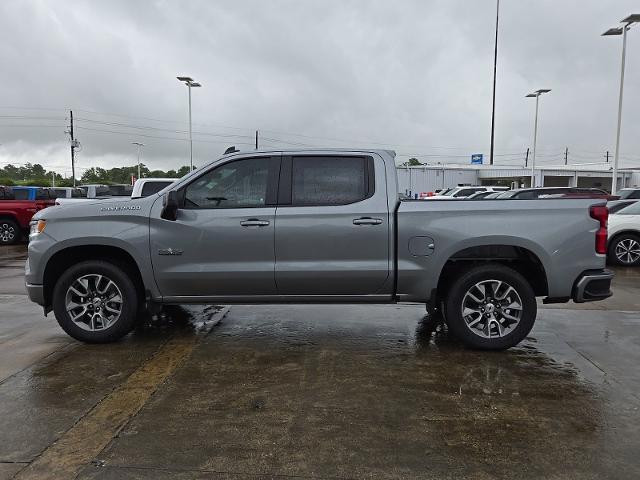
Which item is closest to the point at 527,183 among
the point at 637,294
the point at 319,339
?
the point at 637,294

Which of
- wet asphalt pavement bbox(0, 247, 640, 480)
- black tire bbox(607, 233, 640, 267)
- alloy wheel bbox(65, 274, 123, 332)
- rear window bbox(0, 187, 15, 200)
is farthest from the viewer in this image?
rear window bbox(0, 187, 15, 200)

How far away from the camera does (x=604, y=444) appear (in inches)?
134

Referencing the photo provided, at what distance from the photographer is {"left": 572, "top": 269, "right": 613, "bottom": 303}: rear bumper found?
505 cm

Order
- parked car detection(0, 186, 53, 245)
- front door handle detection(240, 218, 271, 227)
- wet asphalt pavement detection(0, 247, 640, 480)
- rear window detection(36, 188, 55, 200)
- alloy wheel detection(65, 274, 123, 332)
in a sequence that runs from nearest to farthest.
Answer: wet asphalt pavement detection(0, 247, 640, 480) → front door handle detection(240, 218, 271, 227) → alloy wheel detection(65, 274, 123, 332) → parked car detection(0, 186, 53, 245) → rear window detection(36, 188, 55, 200)

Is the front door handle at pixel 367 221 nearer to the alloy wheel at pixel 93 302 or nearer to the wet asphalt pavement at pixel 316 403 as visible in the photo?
the wet asphalt pavement at pixel 316 403

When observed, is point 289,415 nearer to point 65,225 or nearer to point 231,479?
point 231,479

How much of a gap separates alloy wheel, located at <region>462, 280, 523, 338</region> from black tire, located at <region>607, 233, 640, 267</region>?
7.53m

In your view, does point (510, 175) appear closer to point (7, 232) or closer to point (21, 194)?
point (21, 194)

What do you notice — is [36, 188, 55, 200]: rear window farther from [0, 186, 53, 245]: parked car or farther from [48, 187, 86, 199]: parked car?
[0, 186, 53, 245]: parked car

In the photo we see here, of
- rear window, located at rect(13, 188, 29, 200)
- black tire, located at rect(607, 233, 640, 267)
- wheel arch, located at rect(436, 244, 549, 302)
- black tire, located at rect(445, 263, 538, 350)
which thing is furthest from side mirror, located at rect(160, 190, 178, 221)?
rear window, located at rect(13, 188, 29, 200)

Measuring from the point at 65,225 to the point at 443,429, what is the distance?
404 cm

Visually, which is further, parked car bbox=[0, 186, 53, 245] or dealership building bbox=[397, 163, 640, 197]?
dealership building bbox=[397, 163, 640, 197]

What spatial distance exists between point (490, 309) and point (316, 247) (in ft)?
5.99

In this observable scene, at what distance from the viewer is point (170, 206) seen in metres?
5.13
